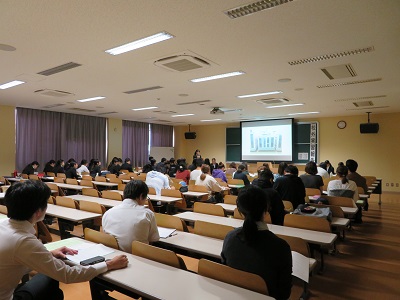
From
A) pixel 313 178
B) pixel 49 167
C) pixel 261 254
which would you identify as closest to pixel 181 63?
pixel 313 178

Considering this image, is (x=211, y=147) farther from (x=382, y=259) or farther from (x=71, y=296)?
(x=71, y=296)

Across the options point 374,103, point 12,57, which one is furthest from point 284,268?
point 374,103

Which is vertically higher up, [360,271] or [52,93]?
[52,93]

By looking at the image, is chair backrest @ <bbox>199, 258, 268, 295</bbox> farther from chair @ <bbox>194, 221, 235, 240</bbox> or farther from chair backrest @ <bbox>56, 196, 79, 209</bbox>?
chair backrest @ <bbox>56, 196, 79, 209</bbox>

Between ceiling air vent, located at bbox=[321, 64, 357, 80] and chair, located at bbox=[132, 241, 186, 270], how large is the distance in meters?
4.40

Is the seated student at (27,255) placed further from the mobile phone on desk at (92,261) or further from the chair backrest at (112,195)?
the chair backrest at (112,195)

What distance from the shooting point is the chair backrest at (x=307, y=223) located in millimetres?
2979

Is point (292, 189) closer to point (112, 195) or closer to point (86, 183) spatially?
point (112, 195)

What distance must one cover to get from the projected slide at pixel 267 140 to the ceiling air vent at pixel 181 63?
829 centimetres

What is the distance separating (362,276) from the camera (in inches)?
136

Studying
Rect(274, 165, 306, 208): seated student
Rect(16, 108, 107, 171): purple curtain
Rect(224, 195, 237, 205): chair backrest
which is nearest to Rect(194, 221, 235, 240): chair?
Rect(224, 195, 237, 205): chair backrest

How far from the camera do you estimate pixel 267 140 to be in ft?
41.7

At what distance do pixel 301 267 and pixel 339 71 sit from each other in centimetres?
424

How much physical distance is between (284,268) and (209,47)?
10.4 feet
